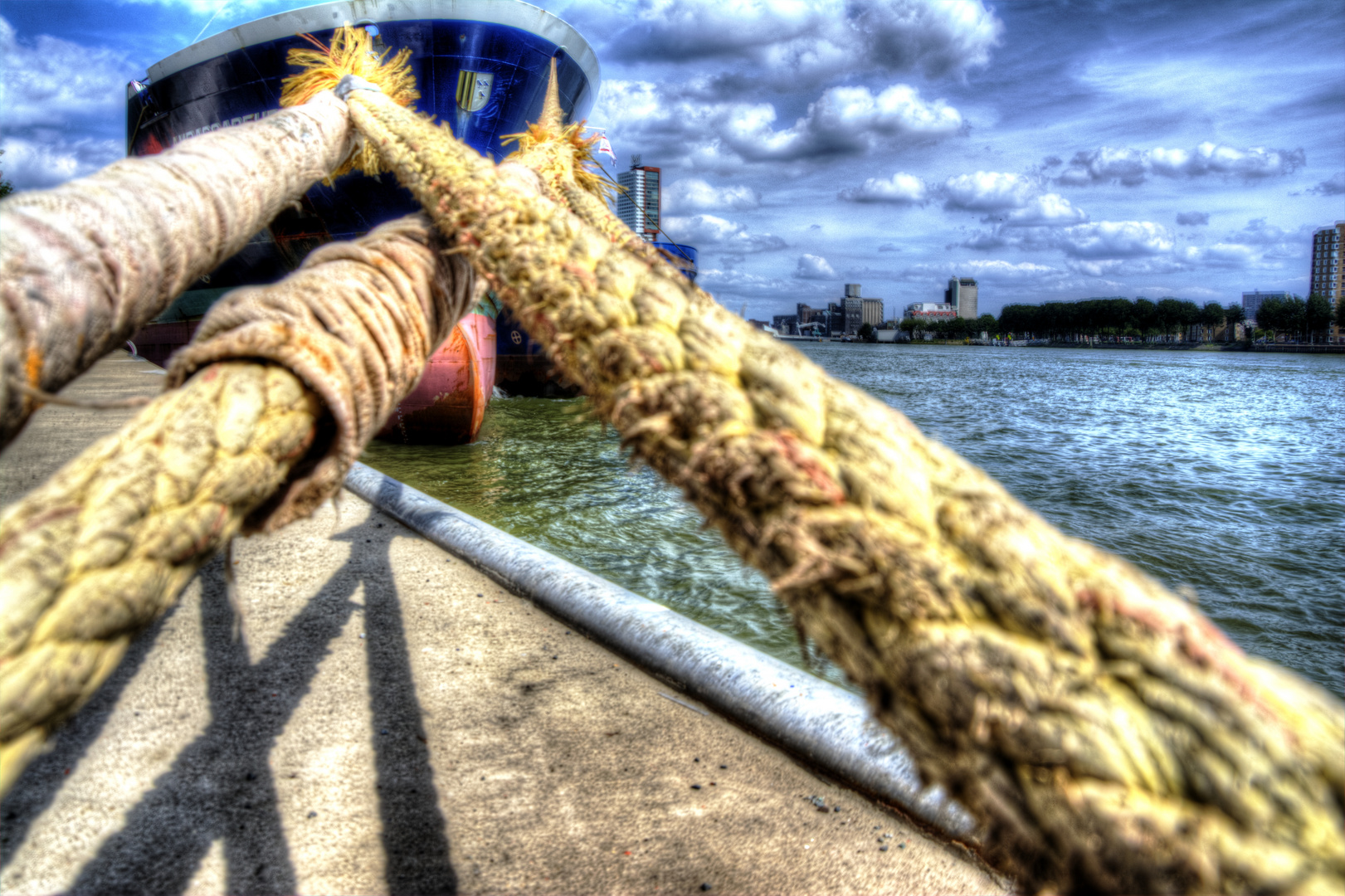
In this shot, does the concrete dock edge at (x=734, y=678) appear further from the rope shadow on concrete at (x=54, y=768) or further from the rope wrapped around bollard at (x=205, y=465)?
the rope shadow on concrete at (x=54, y=768)

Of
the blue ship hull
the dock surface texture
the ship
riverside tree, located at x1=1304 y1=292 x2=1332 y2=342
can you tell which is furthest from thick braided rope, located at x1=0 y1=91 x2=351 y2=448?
riverside tree, located at x1=1304 y1=292 x2=1332 y2=342

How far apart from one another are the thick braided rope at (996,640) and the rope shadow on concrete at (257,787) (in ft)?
4.79

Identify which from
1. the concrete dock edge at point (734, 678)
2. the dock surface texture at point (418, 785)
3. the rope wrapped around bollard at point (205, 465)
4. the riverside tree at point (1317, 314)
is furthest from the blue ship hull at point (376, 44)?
the riverside tree at point (1317, 314)

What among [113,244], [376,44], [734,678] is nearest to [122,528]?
[113,244]

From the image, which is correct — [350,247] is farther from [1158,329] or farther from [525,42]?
[1158,329]

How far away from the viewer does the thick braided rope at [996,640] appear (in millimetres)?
577

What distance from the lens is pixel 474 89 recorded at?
1112cm

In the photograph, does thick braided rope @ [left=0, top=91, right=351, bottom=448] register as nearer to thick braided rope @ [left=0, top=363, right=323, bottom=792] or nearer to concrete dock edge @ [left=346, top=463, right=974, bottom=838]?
thick braided rope @ [left=0, top=363, right=323, bottom=792]

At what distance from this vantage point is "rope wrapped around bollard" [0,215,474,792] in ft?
2.43

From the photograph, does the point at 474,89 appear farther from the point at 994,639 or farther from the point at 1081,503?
the point at 994,639

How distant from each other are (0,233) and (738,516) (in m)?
0.95

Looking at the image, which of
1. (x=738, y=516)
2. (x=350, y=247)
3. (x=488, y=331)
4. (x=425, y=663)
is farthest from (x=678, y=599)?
(x=488, y=331)

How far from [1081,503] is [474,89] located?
407 inches

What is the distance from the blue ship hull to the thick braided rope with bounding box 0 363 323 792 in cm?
1024
